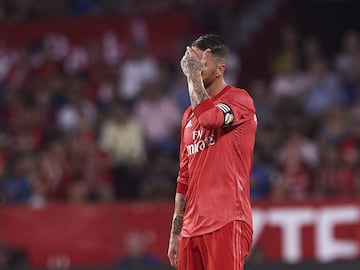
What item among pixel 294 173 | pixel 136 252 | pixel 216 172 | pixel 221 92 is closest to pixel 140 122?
pixel 136 252

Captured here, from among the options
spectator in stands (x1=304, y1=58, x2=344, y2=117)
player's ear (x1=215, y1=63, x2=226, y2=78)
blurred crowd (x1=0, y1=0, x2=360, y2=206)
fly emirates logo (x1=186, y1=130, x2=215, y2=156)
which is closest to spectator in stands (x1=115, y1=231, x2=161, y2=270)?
blurred crowd (x1=0, y1=0, x2=360, y2=206)

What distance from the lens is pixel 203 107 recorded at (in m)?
6.88

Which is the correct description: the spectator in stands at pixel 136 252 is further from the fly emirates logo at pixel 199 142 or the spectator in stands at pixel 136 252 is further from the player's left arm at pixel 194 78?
the player's left arm at pixel 194 78

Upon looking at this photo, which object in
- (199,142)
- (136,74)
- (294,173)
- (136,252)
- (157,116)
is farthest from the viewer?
(136,74)

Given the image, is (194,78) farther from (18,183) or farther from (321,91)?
(321,91)

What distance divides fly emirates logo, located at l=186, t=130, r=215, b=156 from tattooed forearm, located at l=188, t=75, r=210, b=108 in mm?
311

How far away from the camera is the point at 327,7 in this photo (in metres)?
17.6

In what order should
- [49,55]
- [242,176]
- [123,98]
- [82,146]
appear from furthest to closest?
[49,55] → [123,98] → [82,146] → [242,176]

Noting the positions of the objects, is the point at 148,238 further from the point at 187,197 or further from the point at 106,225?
the point at 187,197

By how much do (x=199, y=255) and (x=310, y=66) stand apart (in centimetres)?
839

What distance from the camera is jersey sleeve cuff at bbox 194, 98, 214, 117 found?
22.5 feet

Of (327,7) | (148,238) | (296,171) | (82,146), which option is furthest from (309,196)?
(327,7)

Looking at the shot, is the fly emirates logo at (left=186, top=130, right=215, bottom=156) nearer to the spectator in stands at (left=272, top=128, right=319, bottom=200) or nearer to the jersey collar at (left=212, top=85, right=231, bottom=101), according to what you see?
the jersey collar at (left=212, top=85, right=231, bottom=101)

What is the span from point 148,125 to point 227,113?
8.15m
